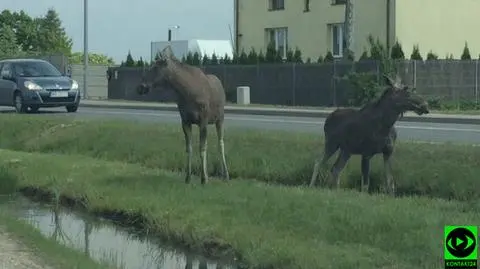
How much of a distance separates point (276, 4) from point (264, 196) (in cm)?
3775

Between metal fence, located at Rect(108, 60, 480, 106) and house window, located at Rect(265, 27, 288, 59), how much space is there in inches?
276

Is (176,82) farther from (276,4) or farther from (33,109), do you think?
(276,4)

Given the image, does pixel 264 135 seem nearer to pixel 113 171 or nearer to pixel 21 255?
pixel 113 171

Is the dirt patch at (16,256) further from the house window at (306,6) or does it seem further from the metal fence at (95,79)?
the metal fence at (95,79)

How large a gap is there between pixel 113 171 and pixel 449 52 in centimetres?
3209

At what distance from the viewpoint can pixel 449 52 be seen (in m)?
43.5

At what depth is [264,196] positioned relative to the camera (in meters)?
11.1

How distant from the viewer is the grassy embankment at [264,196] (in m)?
8.49

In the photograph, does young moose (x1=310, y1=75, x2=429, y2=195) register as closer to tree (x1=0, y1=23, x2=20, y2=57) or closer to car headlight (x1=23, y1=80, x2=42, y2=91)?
car headlight (x1=23, y1=80, x2=42, y2=91)

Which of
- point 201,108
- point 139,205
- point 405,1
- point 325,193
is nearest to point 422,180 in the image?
point 325,193

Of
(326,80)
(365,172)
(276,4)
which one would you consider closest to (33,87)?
(326,80)

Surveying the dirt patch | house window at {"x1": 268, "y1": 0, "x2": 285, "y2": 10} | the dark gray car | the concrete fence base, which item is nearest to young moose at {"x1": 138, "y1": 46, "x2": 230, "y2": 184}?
the dirt patch

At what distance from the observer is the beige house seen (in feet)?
137

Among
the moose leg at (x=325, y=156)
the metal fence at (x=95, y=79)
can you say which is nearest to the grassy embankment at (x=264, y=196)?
the moose leg at (x=325, y=156)
